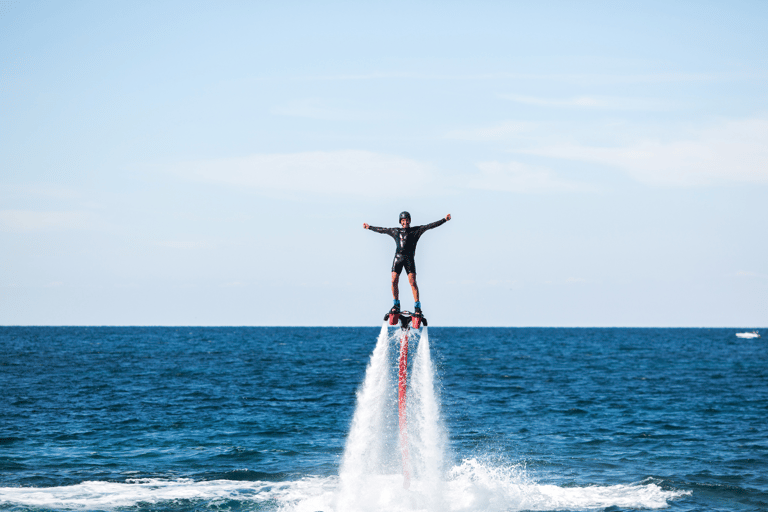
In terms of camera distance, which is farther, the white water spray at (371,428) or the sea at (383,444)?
the sea at (383,444)

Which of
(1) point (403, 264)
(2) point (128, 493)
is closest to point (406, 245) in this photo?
(1) point (403, 264)

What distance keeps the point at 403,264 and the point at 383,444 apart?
82.8 feet

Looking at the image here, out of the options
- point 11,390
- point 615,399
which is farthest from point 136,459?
point 615,399

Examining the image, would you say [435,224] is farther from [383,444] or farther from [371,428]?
[371,428]

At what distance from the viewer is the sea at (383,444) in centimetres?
3183

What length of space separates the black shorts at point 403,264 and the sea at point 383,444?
2165mm

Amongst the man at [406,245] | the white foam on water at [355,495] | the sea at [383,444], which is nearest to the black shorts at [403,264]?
the man at [406,245]

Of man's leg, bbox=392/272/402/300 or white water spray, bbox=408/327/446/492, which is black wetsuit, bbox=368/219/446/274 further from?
white water spray, bbox=408/327/446/492

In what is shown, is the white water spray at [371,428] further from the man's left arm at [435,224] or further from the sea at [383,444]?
the man's left arm at [435,224]

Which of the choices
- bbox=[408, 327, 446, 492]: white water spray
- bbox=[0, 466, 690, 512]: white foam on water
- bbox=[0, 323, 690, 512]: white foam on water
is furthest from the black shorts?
bbox=[0, 466, 690, 512]: white foam on water

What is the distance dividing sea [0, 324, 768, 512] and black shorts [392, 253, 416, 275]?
7.10 ft

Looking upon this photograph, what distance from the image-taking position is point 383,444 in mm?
44406

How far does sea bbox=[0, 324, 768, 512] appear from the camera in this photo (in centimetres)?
3183

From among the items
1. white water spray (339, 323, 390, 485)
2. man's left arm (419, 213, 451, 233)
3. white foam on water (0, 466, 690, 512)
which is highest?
man's left arm (419, 213, 451, 233)
